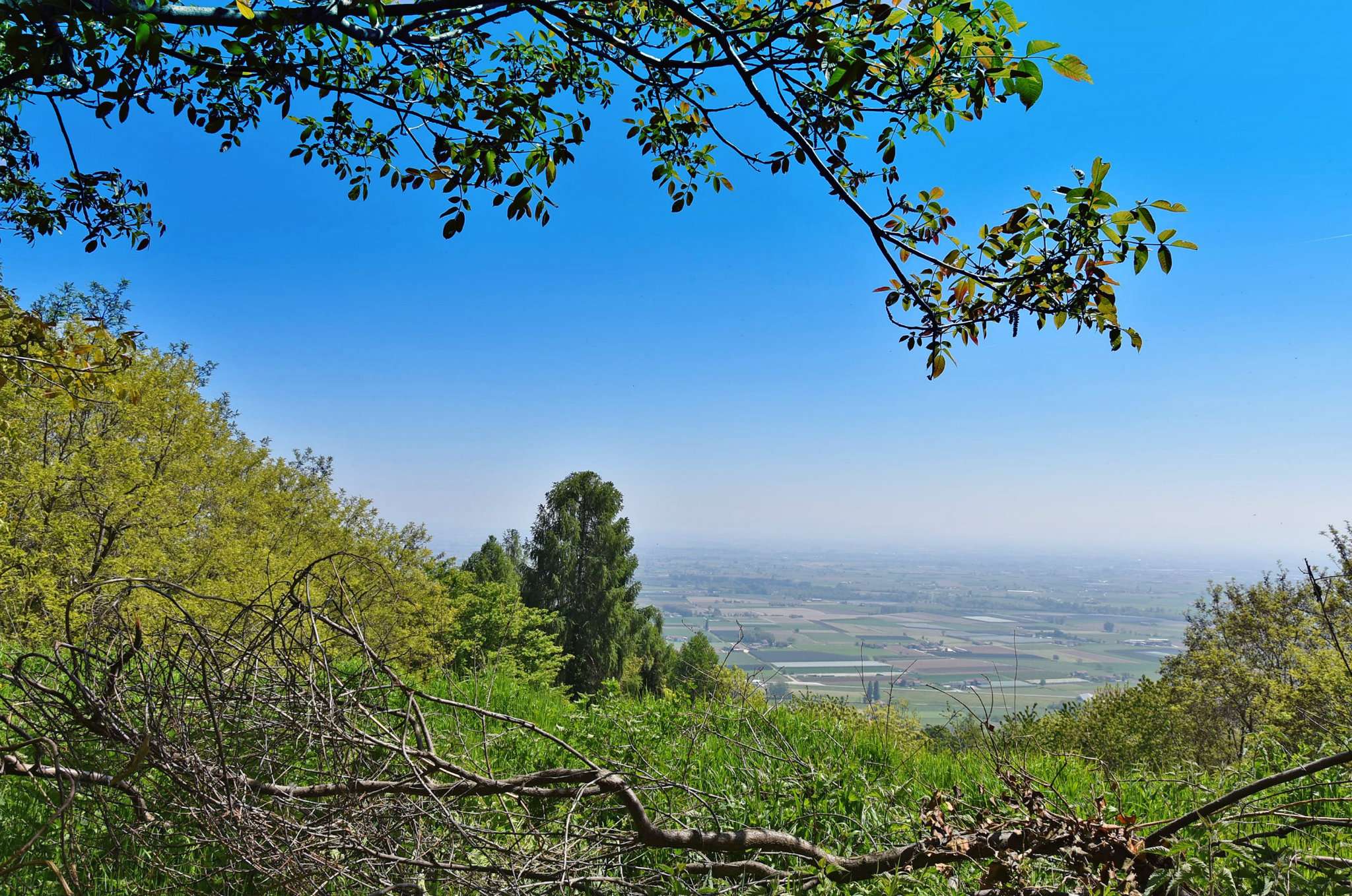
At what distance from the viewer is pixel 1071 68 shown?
1936 mm

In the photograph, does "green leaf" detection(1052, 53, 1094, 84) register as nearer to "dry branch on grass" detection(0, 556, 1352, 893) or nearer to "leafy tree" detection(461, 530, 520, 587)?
"dry branch on grass" detection(0, 556, 1352, 893)

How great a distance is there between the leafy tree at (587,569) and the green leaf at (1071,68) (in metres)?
34.9

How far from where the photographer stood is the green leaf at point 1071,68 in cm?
191

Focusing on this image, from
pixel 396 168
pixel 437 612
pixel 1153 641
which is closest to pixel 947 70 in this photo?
pixel 396 168

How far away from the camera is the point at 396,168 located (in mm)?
Result: 3902

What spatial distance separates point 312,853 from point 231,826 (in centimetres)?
30

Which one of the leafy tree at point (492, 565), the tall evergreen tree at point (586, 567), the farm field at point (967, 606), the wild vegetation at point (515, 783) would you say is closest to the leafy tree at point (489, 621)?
the farm field at point (967, 606)

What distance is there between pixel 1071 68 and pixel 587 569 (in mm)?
35389

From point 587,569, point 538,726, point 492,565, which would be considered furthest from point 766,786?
point 587,569

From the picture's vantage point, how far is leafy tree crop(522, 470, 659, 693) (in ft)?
116

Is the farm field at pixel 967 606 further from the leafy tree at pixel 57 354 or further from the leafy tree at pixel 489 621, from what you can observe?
the leafy tree at pixel 57 354

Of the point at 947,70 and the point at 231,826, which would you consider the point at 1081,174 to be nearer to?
the point at 947,70

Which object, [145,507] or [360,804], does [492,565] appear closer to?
[145,507]

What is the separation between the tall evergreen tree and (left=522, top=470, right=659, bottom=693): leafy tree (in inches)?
1.4
